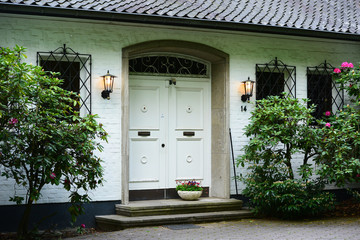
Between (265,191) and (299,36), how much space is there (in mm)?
3840

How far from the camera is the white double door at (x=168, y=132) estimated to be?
10.3 meters

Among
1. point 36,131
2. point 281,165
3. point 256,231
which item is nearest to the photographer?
point 36,131

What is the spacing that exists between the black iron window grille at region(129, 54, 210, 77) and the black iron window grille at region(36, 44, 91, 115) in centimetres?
111

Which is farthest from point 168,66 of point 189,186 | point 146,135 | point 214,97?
point 189,186

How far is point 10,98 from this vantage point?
23.7ft

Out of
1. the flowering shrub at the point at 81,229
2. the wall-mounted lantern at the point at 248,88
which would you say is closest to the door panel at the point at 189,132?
the wall-mounted lantern at the point at 248,88

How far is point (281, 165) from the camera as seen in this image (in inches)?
391

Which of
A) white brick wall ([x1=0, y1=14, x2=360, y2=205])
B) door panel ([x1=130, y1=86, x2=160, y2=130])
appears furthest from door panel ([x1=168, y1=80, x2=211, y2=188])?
white brick wall ([x1=0, y1=14, x2=360, y2=205])

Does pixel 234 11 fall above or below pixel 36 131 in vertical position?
above

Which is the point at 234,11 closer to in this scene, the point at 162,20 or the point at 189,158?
the point at 162,20

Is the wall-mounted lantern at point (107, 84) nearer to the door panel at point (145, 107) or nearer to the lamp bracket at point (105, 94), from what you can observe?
the lamp bracket at point (105, 94)

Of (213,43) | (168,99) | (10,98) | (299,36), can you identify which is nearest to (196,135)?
(168,99)

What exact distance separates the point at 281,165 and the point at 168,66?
10.3 ft

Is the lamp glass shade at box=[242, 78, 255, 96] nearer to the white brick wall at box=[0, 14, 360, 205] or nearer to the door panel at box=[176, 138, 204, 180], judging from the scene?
the white brick wall at box=[0, 14, 360, 205]
